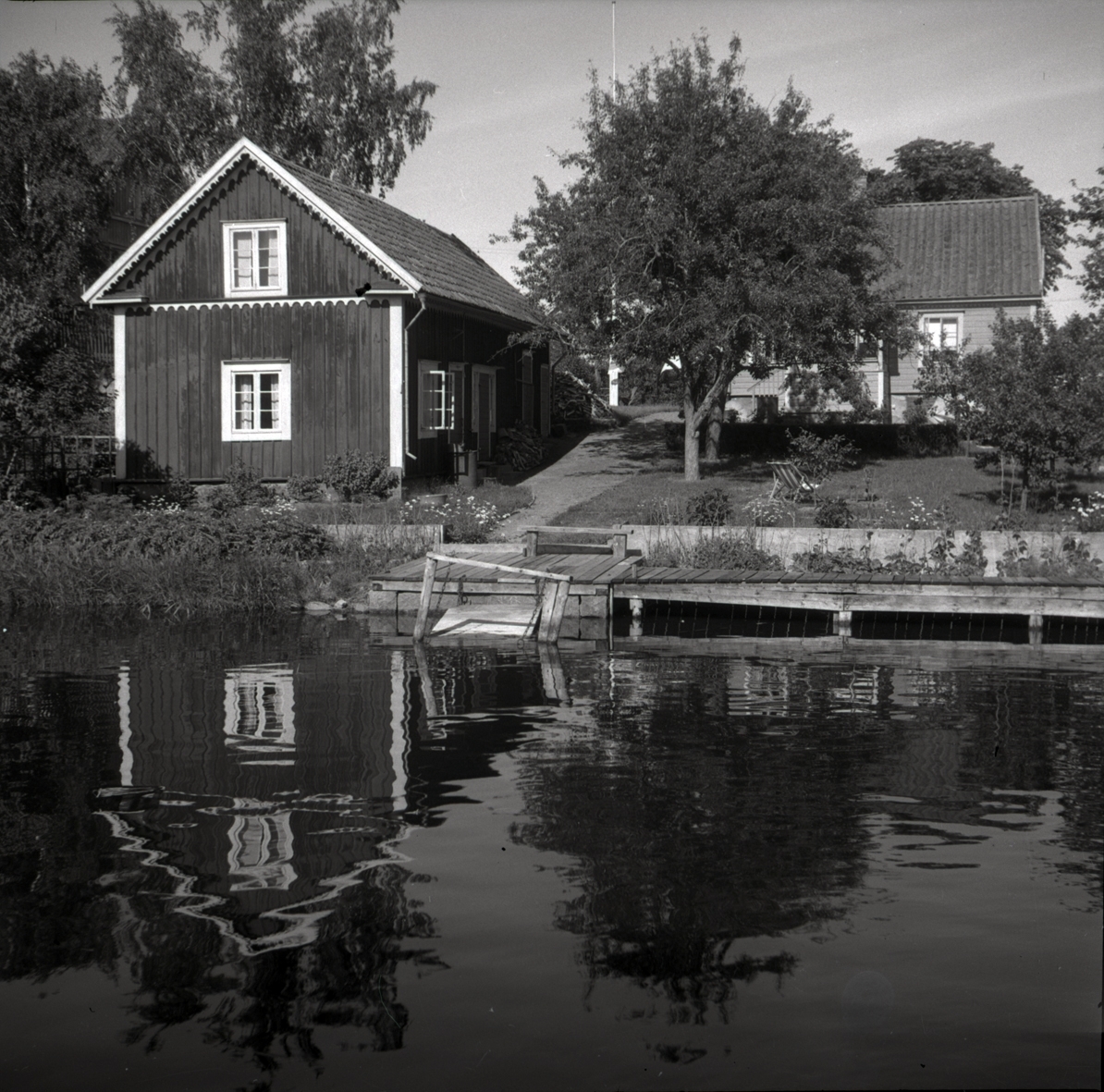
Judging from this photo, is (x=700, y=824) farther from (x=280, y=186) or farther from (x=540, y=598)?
(x=280, y=186)

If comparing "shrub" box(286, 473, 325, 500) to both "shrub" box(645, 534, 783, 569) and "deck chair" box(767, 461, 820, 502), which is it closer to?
"deck chair" box(767, 461, 820, 502)

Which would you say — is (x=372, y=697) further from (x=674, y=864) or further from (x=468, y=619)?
(x=674, y=864)

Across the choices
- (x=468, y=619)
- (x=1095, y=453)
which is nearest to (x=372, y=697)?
(x=468, y=619)

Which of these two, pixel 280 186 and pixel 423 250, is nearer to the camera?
pixel 280 186

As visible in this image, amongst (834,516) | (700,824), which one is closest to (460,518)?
(834,516)

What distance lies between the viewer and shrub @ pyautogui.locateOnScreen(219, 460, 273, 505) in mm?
27827

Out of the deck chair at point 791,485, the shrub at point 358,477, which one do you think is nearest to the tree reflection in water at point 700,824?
the deck chair at point 791,485

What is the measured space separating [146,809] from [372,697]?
183 inches

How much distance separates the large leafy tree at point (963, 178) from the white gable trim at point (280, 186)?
37.4m

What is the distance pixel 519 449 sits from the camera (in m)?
35.5

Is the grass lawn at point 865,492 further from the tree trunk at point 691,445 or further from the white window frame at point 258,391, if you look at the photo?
the white window frame at point 258,391

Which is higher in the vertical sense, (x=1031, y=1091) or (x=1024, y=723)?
(x=1024, y=723)

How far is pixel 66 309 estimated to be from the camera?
125ft

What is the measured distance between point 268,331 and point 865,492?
1333 cm
